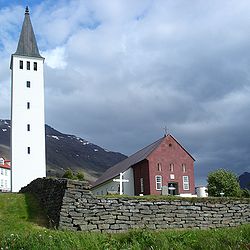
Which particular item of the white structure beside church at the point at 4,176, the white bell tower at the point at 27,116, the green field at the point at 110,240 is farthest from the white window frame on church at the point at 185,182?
the white structure beside church at the point at 4,176

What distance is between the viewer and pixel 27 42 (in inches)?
2697

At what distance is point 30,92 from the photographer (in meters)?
61.9

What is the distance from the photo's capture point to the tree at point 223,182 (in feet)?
160

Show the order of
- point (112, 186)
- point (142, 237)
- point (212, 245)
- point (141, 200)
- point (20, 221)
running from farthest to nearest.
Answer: point (112, 186) → point (141, 200) → point (20, 221) → point (142, 237) → point (212, 245)

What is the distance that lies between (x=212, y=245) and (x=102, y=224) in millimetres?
5744

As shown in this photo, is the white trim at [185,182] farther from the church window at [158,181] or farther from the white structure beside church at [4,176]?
the white structure beside church at [4,176]

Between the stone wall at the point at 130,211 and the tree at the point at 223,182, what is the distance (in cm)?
2789

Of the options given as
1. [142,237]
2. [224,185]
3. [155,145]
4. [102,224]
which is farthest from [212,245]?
[155,145]

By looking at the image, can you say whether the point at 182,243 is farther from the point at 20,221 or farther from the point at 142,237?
the point at 20,221

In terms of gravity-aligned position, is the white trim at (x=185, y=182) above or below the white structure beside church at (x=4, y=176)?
below

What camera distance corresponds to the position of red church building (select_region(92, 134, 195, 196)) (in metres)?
54.7

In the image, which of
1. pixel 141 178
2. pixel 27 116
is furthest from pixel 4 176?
pixel 141 178

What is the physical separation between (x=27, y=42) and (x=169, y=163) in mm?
30570

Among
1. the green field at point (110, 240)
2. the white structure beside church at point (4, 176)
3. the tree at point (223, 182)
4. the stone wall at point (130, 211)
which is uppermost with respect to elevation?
the white structure beside church at point (4, 176)
